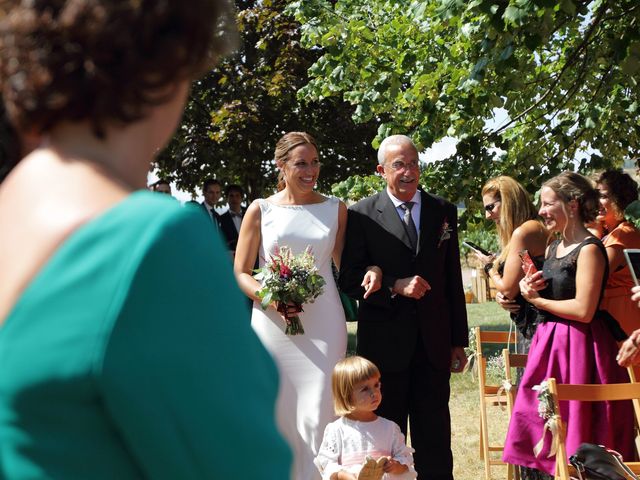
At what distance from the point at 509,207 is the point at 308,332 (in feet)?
6.42

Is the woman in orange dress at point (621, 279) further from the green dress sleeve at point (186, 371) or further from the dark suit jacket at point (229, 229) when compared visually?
the green dress sleeve at point (186, 371)

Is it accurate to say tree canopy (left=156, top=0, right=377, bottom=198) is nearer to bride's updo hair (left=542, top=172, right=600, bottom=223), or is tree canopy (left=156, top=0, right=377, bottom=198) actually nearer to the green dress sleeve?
bride's updo hair (left=542, top=172, right=600, bottom=223)

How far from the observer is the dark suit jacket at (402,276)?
5.97 metres

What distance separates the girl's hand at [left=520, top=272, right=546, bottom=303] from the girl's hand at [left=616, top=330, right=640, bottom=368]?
0.90 metres

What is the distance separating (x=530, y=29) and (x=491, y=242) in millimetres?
36172

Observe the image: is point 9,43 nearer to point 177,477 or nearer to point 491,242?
point 177,477

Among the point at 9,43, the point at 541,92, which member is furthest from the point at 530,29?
the point at 9,43

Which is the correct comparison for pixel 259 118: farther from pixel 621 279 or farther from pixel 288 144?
pixel 288 144

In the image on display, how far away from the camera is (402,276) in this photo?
19.8ft

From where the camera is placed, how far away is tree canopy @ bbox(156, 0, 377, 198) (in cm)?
1698

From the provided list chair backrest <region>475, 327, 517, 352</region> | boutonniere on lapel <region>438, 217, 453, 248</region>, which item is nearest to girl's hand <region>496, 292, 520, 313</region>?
chair backrest <region>475, 327, 517, 352</region>

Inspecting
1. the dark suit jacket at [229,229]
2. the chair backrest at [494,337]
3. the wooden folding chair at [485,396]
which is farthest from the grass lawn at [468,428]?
the dark suit jacket at [229,229]

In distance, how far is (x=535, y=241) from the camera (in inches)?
271

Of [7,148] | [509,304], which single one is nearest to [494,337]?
[509,304]
